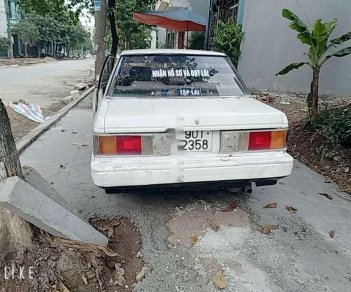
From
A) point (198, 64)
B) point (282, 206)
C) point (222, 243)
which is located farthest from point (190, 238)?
point (198, 64)

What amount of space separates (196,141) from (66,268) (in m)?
1.39

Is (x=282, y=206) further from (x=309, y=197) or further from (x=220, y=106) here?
(x=220, y=106)

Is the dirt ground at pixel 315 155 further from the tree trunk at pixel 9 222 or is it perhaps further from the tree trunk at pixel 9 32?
the tree trunk at pixel 9 32

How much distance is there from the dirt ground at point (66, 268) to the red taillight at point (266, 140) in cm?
141

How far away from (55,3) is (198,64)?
9.92 metres

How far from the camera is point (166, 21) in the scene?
13.3 meters

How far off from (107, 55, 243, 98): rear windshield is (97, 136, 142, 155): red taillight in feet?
3.16

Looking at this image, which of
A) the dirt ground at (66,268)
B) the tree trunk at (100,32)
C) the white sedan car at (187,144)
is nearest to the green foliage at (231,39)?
the tree trunk at (100,32)

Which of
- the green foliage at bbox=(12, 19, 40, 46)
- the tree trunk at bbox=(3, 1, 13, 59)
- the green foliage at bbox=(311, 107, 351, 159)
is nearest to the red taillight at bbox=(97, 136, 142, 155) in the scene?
the green foliage at bbox=(311, 107, 351, 159)

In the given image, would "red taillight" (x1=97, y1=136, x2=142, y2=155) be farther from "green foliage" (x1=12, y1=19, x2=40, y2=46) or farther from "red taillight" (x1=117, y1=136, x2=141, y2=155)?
"green foliage" (x1=12, y1=19, x2=40, y2=46)

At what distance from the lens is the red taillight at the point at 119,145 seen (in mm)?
2764

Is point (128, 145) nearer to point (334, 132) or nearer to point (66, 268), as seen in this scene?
point (66, 268)

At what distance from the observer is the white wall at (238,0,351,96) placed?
903 centimetres

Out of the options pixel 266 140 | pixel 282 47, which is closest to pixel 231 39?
pixel 282 47
